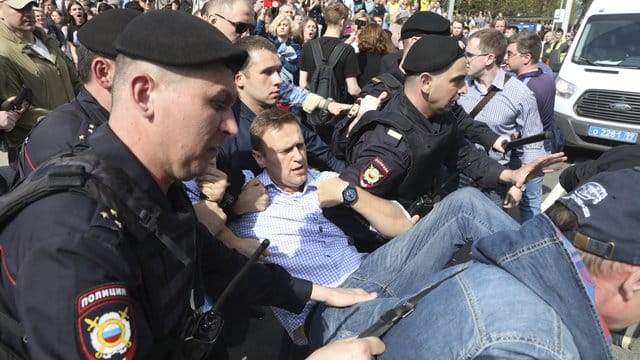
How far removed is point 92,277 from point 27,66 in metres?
3.20

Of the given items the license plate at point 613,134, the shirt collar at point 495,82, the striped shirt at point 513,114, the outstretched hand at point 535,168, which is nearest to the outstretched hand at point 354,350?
the outstretched hand at point 535,168

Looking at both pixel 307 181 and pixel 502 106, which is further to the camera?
pixel 502 106

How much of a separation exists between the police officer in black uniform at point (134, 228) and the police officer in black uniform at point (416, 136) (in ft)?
3.86

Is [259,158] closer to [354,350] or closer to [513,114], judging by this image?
[354,350]

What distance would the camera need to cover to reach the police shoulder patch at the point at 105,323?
0.88m

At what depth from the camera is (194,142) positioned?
110 centimetres

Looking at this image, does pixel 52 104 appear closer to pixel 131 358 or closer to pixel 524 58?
pixel 131 358

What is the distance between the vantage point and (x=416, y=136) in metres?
2.40

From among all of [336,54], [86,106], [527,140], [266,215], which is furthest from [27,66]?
[527,140]

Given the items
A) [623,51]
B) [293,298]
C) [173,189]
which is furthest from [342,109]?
[623,51]

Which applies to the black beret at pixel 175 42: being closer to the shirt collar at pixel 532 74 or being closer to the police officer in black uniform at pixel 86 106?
the police officer in black uniform at pixel 86 106

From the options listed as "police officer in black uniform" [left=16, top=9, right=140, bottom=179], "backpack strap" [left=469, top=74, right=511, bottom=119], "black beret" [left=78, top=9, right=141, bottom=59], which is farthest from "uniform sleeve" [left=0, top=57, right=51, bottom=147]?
"backpack strap" [left=469, top=74, right=511, bottom=119]

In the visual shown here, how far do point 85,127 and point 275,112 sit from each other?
90 cm

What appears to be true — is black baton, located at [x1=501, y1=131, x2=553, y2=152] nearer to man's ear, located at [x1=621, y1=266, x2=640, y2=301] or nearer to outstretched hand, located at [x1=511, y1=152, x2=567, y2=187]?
outstretched hand, located at [x1=511, y1=152, x2=567, y2=187]
